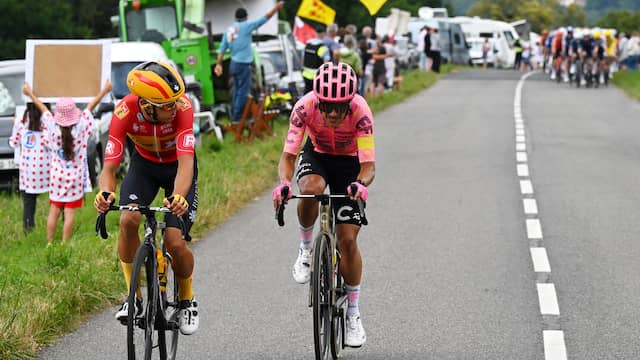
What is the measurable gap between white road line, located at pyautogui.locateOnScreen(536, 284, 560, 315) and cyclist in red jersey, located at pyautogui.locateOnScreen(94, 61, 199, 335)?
2723 millimetres

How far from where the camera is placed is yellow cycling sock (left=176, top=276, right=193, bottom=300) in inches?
269

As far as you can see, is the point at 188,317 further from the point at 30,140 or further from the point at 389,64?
the point at 389,64

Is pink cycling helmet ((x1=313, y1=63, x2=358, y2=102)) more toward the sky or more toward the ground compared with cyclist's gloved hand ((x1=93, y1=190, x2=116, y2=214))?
more toward the sky

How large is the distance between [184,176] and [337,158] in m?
1.19

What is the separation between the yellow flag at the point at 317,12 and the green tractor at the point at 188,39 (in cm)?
222

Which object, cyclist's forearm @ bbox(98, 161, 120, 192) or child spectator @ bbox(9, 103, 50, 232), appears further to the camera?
child spectator @ bbox(9, 103, 50, 232)

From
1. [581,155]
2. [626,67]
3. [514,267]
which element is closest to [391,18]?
[626,67]

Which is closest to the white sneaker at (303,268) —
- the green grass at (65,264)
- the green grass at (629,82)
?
the green grass at (65,264)

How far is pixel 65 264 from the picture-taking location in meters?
9.34

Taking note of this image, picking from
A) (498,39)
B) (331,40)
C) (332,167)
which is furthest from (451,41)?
(332,167)

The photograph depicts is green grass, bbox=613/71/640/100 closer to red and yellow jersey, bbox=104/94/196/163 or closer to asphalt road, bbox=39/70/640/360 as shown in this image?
asphalt road, bbox=39/70/640/360

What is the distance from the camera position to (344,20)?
3378 inches

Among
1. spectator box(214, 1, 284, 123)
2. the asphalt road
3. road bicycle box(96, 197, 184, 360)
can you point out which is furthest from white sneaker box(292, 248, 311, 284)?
spectator box(214, 1, 284, 123)

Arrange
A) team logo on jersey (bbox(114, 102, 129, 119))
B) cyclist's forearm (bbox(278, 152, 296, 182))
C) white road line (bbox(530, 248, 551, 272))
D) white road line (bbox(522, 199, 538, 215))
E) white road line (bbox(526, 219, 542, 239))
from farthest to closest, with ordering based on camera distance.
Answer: white road line (bbox(522, 199, 538, 215)) → white road line (bbox(526, 219, 542, 239)) → white road line (bbox(530, 248, 551, 272)) → cyclist's forearm (bbox(278, 152, 296, 182)) → team logo on jersey (bbox(114, 102, 129, 119))
